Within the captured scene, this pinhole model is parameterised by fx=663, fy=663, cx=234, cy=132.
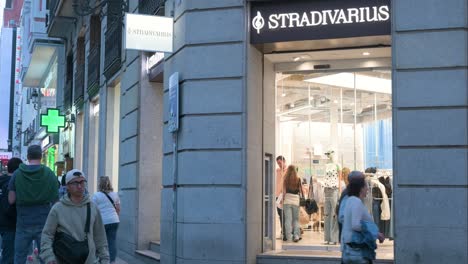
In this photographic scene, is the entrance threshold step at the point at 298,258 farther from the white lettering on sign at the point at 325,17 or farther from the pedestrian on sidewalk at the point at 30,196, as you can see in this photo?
the pedestrian on sidewalk at the point at 30,196

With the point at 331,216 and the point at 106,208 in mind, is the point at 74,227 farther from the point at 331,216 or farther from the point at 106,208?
the point at 331,216

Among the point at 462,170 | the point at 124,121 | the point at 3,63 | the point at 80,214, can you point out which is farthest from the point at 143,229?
the point at 3,63

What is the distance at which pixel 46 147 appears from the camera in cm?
3531

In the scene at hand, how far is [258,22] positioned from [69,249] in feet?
20.6

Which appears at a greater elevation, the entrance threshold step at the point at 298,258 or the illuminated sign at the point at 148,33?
the illuminated sign at the point at 148,33

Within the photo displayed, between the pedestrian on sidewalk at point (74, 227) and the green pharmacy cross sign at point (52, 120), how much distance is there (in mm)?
21320

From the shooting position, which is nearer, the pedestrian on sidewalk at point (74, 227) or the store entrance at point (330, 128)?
the pedestrian on sidewalk at point (74, 227)

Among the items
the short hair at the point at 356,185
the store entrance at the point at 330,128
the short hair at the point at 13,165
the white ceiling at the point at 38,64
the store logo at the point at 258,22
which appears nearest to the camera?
the short hair at the point at 356,185

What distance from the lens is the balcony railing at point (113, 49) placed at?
1562cm

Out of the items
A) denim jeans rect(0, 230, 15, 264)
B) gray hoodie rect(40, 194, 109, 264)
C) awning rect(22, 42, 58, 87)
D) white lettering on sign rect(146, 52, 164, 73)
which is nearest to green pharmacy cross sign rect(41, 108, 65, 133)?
awning rect(22, 42, 58, 87)

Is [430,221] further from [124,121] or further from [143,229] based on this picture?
[124,121]

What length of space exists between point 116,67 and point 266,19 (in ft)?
20.7

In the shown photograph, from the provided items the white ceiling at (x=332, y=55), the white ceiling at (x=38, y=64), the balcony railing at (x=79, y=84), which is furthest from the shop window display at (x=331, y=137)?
the white ceiling at (x=38, y=64)

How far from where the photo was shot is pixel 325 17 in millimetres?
10398
